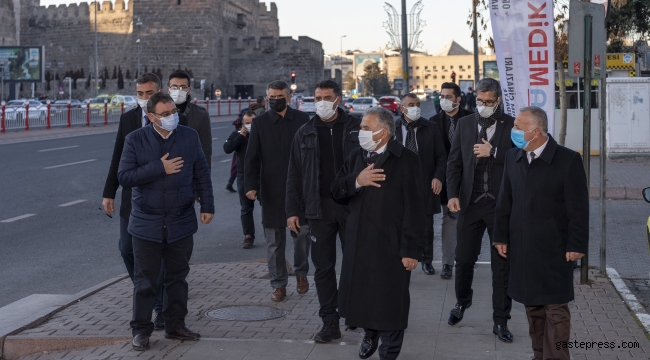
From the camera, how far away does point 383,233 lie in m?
5.38

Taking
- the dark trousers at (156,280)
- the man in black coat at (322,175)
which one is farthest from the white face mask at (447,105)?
the dark trousers at (156,280)

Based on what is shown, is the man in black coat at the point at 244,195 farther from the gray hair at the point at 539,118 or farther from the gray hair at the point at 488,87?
the gray hair at the point at 539,118

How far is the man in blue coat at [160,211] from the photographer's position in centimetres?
587

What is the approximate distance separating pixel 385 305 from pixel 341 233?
118 centimetres

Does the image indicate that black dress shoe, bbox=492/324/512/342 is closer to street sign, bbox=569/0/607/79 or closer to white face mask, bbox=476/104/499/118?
white face mask, bbox=476/104/499/118

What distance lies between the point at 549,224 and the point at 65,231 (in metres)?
7.84

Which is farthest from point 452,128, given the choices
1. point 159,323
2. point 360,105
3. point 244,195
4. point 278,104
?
point 360,105

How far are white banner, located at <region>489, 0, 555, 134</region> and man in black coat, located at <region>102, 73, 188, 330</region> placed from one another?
2813 mm

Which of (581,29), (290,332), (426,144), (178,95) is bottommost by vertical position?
(290,332)

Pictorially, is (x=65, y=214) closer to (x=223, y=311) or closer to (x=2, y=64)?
(x=223, y=311)

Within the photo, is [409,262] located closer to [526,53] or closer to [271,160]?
[271,160]

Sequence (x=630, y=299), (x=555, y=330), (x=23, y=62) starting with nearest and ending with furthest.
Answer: (x=555, y=330) → (x=630, y=299) → (x=23, y=62)

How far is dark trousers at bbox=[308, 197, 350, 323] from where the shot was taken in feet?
20.2

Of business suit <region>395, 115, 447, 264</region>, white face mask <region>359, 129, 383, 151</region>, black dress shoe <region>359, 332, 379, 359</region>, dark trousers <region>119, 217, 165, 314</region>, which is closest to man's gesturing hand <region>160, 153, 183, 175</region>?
dark trousers <region>119, 217, 165, 314</region>
